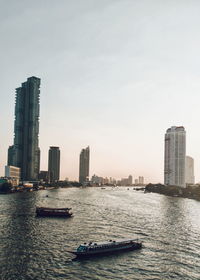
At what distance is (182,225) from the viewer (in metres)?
124

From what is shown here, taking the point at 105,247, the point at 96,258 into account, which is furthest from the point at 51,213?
the point at 96,258

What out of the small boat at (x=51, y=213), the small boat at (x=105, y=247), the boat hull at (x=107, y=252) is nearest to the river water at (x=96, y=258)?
the boat hull at (x=107, y=252)

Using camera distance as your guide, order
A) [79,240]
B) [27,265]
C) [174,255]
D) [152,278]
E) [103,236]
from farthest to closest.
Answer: [103,236] → [79,240] → [174,255] → [27,265] → [152,278]

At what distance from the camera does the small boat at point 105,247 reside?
73.9 m

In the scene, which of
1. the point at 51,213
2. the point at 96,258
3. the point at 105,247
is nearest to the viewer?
the point at 96,258

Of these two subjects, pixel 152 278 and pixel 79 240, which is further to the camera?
pixel 79 240

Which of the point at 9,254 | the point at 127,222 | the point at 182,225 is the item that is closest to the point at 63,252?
the point at 9,254

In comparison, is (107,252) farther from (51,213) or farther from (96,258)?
(51,213)

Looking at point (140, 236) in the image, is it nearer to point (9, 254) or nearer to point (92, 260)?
point (92, 260)

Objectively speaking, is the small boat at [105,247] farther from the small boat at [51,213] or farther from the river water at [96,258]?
the small boat at [51,213]

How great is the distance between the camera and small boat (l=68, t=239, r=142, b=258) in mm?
73875

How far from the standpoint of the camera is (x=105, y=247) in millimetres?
78250

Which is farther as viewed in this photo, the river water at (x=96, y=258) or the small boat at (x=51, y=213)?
the small boat at (x=51, y=213)

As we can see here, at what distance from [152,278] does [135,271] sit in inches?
186
